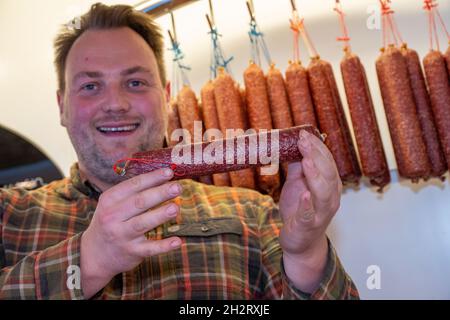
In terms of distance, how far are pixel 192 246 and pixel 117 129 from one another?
383 millimetres

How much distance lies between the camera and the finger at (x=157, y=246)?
31.9 inches

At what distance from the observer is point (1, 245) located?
3.99ft

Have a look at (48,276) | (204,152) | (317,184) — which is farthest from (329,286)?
(48,276)

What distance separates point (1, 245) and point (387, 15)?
140 cm

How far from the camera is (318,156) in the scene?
90cm

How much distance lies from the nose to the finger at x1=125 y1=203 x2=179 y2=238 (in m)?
0.51

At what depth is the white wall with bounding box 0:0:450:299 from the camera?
129cm

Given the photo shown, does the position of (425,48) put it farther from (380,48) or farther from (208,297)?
(208,297)

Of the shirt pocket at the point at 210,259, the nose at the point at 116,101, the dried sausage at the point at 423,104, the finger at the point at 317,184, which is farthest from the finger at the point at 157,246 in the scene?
the dried sausage at the point at 423,104

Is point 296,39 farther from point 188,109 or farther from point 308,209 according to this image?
point 308,209

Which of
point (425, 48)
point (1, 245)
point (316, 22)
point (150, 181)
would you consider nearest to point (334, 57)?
point (316, 22)

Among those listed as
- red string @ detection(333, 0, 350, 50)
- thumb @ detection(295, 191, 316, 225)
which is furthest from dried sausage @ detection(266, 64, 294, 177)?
thumb @ detection(295, 191, 316, 225)

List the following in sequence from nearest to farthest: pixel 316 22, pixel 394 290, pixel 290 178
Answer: pixel 290 178 < pixel 394 290 < pixel 316 22

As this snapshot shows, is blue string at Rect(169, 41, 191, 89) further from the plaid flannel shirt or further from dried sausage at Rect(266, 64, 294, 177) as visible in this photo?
the plaid flannel shirt
